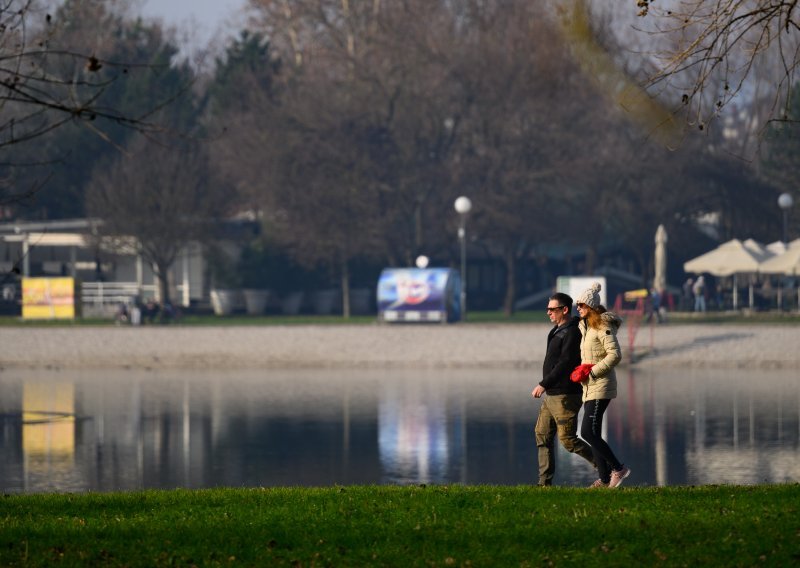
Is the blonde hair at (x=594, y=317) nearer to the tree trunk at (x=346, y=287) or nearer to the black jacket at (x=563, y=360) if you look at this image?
the black jacket at (x=563, y=360)

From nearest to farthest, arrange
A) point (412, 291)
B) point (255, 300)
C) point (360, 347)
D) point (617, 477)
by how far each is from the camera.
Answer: point (617, 477) < point (360, 347) < point (412, 291) < point (255, 300)

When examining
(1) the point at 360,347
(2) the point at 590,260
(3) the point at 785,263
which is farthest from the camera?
(2) the point at 590,260

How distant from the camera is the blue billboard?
50.4 metres

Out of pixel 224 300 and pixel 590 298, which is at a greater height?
pixel 224 300

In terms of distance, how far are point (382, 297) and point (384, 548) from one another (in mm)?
41096

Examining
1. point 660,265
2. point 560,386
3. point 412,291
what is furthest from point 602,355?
point 660,265

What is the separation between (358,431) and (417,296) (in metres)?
25.8

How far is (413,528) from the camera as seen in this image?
10.9 metres

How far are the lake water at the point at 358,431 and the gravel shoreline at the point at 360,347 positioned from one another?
4.10m

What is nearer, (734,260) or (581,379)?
(581,379)

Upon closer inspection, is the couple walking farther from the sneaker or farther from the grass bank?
the grass bank

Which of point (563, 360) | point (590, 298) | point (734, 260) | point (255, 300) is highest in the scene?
point (734, 260)

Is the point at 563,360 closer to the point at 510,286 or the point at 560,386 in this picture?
the point at 560,386

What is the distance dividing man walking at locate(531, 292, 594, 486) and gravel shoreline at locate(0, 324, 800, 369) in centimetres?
2700
